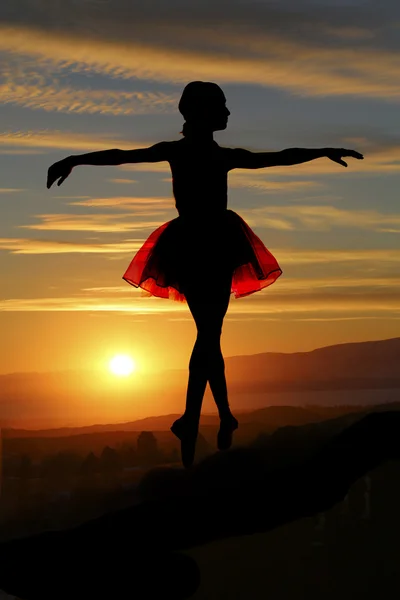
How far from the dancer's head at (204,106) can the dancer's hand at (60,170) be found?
1.45m

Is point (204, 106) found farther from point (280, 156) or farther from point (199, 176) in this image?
point (280, 156)

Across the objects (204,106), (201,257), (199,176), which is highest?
(204,106)

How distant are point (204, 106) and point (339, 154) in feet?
5.32

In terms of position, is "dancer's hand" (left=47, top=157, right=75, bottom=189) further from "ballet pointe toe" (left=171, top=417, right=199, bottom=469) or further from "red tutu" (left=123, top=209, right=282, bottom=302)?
"ballet pointe toe" (left=171, top=417, right=199, bottom=469)

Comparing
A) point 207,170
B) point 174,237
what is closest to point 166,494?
point 174,237

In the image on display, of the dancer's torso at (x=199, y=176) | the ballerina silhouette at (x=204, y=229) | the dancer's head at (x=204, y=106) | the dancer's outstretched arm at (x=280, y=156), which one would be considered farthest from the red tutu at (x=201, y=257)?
the dancer's head at (x=204, y=106)

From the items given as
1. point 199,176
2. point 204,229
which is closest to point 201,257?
point 204,229

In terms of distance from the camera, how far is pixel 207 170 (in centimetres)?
1166

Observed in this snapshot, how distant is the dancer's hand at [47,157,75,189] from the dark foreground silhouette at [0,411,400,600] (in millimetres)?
3884

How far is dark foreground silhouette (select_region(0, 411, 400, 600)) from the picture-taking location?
39.1 feet

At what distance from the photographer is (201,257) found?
467 inches

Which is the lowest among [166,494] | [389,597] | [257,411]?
[389,597]

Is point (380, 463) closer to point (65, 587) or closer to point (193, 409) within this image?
point (193, 409)

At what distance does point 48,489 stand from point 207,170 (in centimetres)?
501
